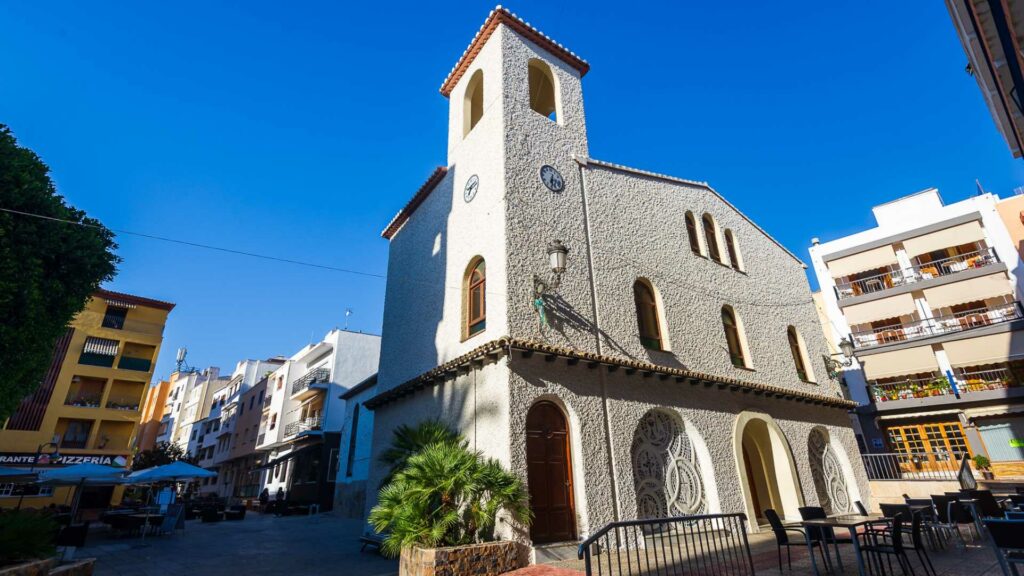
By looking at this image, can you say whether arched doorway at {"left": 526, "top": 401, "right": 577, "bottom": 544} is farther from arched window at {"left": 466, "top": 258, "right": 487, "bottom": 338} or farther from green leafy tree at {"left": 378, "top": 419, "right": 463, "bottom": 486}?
arched window at {"left": 466, "top": 258, "right": 487, "bottom": 338}

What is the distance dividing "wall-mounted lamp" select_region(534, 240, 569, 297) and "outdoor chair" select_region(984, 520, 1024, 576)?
673 centimetres

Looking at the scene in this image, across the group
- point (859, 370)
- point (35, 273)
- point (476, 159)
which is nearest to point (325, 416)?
point (35, 273)

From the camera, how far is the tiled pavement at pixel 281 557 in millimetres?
6922

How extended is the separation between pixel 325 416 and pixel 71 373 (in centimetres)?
1339

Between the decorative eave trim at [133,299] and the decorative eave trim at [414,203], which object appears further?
the decorative eave trim at [133,299]

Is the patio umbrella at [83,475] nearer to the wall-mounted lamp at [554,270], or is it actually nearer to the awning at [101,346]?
the wall-mounted lamp at [554,270]

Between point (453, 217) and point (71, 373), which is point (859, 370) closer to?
point (453, 217)

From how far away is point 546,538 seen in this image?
→ 802 centimetres

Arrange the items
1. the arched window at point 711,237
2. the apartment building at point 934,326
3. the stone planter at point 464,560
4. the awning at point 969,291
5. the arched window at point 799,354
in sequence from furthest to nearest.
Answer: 1. the awning at point 969,291
2. the apartment building at point 934,326
3. the arched window at point 799,354
4. the arched window at point 711,237
5. the stone planter at point 464,560

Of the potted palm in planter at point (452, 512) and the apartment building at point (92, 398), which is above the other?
the apartment building at point (92, 398)

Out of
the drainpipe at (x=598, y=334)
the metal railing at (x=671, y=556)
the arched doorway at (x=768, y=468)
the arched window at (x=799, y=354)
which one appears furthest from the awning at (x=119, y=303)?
the arched window at (x=799, y=354)

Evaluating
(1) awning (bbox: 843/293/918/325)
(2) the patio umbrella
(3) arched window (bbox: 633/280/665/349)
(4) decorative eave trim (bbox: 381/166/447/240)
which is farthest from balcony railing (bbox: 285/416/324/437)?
(1) awning (bbox: 843/293/918/325)

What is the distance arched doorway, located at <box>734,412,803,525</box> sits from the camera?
12.3 m

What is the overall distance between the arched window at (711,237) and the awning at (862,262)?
15032mm
